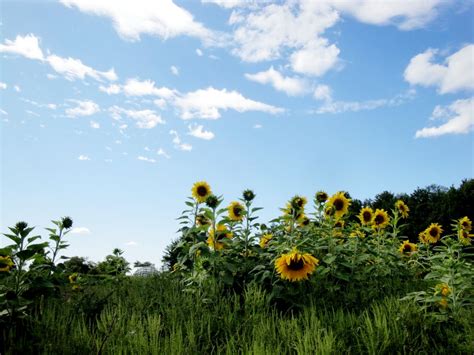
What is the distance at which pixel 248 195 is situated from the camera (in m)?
6.38

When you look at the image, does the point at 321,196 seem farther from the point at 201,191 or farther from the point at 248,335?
the point at 248,335

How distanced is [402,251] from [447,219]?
35.9 ft

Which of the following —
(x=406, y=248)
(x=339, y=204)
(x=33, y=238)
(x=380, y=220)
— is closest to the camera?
(x=33, y=238)

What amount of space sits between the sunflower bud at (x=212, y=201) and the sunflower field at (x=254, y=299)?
0.04ft

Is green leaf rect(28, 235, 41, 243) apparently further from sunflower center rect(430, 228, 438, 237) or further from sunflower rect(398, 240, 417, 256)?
sunflower center rect(430, 228, 438, 237)

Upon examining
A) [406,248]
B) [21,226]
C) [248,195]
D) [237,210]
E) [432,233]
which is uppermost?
[248,195]

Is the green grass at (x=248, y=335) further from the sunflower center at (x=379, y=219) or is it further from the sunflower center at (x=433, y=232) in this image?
the sunflower center at (x=433, y=232)

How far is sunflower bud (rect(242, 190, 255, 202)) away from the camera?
638 centimetres

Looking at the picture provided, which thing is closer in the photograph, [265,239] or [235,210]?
[235,210]

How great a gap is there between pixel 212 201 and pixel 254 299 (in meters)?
1.67

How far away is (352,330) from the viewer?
4199 millimetres

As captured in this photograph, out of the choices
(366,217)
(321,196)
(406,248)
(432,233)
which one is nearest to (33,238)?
(321,196)

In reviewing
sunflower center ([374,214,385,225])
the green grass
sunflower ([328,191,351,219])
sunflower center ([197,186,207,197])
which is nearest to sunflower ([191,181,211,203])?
sunflower center ([197,186,207,197])

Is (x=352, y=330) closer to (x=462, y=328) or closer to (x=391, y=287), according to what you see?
(x=462, y=328)
